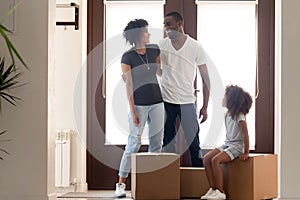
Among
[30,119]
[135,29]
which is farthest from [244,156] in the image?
[30,119]

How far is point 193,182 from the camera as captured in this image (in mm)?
5020

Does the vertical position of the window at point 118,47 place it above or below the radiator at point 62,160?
above

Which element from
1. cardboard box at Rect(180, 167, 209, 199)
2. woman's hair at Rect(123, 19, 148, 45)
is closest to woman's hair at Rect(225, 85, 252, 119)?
cardboard box at Rect(180, 167, 209, 199)

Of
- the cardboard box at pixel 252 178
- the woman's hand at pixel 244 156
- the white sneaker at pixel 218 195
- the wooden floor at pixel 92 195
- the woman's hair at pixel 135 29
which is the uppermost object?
the woman's hair at pixel 135 29

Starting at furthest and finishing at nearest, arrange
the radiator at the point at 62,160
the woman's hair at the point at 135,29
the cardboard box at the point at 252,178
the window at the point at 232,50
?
the window at the point at 232,50
the radiator at the point at 62,160
the woman's hair at the point at 135,29
the cardboard box at the point at 252,178

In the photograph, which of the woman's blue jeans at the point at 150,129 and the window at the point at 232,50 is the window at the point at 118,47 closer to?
the window at the point at 232,50

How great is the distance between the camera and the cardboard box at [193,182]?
5.01 meters

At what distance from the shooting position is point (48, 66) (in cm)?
414

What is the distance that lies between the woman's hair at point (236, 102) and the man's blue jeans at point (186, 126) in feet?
1.18

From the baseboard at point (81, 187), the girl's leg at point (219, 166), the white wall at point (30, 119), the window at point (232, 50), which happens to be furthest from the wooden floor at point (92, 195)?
the window at point (232, 50)

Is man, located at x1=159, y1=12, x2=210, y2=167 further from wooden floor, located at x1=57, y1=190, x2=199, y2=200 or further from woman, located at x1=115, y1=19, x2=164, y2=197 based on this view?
wooden floor, located at x1=57, y1=190, x2=199, y2=200

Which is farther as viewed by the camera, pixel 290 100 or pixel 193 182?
pixel 193 182

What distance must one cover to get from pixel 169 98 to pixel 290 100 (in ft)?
4.78

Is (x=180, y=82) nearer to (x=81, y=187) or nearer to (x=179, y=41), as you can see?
(x=179, y=41)
